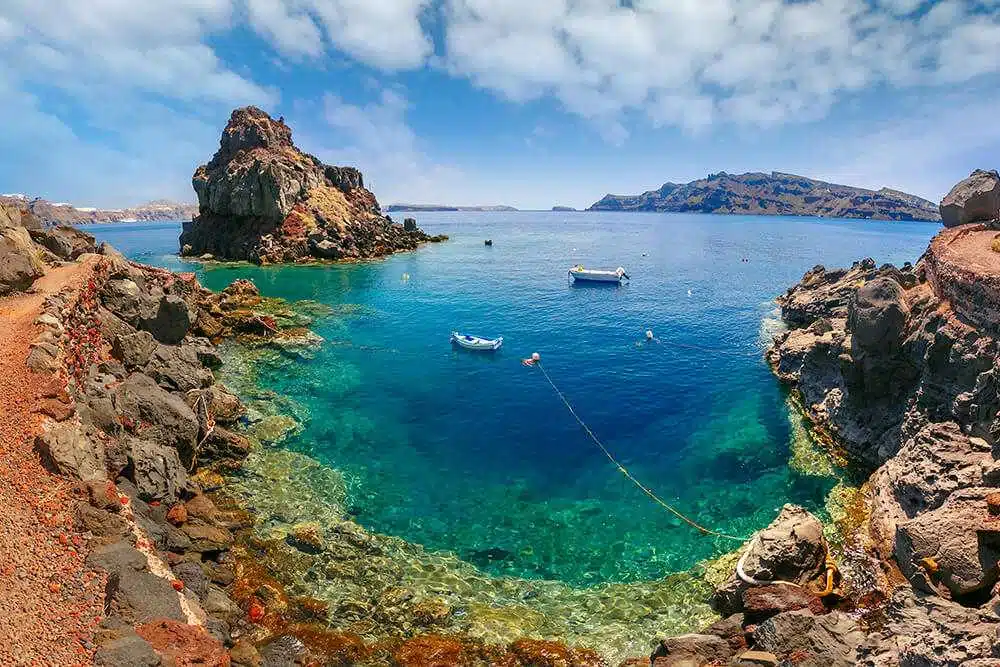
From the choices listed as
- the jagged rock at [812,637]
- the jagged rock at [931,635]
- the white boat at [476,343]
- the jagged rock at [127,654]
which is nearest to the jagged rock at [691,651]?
the jagged rock at [812,637]

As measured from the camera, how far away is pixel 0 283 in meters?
28.0

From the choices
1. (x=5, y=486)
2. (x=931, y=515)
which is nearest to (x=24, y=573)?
(x=5, y=486)

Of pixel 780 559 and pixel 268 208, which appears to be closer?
pixel 780 559

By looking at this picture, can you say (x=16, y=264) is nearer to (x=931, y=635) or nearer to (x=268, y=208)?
(x=931, y=635)

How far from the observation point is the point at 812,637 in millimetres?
16188

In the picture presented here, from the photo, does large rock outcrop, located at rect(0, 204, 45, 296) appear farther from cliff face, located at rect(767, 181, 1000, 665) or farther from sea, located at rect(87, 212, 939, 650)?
cliff face, located at rect(767, 181, 1000, 665)

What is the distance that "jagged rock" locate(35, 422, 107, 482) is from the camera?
59.5 ft

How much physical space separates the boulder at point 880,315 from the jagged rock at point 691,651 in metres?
22.3

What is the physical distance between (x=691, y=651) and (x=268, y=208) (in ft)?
365

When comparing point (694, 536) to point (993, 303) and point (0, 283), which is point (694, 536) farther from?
point (0, 283)

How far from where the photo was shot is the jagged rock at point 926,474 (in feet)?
69.2

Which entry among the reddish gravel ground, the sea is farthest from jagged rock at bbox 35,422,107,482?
the sea

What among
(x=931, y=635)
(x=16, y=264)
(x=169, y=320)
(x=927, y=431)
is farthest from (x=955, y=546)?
(x=16, y=264)

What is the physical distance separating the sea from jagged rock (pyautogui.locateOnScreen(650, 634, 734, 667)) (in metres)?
5.24
